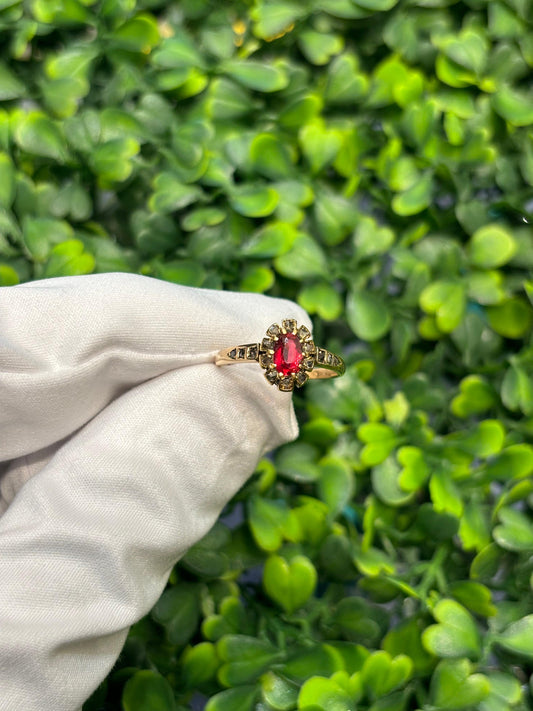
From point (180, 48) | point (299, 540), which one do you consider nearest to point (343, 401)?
point (299, 540)

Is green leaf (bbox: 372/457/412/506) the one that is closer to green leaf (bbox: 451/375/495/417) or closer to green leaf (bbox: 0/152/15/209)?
green leaf (bbox: 451/375/495/417)

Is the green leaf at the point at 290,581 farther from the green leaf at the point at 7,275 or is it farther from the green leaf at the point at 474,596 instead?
the green leaf at the point at 7,275

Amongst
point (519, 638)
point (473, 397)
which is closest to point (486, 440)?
point (473, 397)

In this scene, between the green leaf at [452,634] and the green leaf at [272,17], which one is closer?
the green leaf at [452,634]

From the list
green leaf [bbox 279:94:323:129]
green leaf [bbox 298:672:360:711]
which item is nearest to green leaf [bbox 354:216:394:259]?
green leaf [bbox 279:94:323:129]

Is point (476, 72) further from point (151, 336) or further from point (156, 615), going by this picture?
point (156, 615)

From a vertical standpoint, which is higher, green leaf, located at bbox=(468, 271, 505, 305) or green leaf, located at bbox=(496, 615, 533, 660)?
green leaf, located at bbox=(468, 271, 505, 305)

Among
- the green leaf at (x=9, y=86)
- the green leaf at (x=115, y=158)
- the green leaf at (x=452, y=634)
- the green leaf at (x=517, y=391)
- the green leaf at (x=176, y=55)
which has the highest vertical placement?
the green leaf at (x=176, y=55)

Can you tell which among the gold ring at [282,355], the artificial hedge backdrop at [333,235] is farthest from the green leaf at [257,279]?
the gold ring at [282,355]
